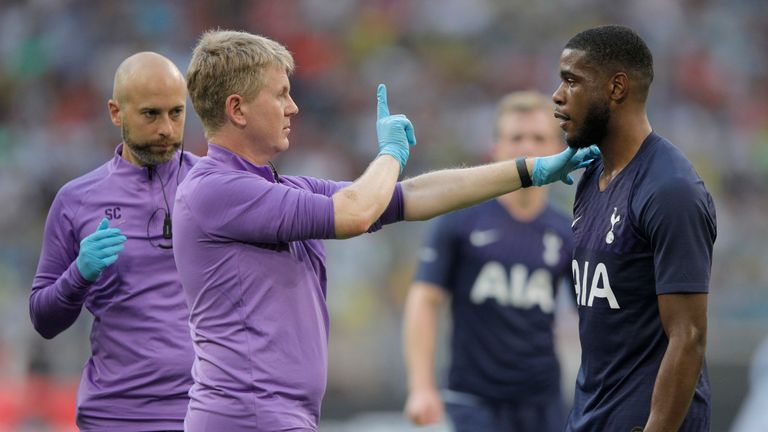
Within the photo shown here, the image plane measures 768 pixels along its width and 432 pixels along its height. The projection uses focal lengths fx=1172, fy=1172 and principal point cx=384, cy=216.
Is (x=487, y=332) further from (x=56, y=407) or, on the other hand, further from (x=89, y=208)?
(x=56, y=407)

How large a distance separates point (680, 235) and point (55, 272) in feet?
8.48

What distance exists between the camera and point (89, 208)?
4.79 m

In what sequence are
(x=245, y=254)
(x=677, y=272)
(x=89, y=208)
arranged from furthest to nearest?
(x=89, y=208) < (x=245, y=254) < (x=677, y=272)

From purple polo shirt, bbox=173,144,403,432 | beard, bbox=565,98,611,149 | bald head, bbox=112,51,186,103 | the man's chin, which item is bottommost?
purple polo shirt, bbox=173,144,403,432

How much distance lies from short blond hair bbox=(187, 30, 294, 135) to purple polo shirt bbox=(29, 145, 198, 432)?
969 mm

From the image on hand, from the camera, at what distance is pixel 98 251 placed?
14.6ft

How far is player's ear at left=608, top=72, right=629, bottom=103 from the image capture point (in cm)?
379

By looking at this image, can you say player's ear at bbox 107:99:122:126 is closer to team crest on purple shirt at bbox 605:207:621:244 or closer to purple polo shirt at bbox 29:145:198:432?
purple polo shirt at bbox 29:145:198:432

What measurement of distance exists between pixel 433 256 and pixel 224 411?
111 inches

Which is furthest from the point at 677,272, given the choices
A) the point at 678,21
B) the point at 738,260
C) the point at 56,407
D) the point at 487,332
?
the point at 678,21

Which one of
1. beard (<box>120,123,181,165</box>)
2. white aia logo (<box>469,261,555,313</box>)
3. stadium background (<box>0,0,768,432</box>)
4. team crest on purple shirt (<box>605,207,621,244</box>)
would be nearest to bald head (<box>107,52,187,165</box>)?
beard (<box>120,123,181,165</box>)

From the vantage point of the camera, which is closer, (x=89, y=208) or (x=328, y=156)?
(x=89, y=208)

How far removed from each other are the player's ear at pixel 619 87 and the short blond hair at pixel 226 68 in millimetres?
1076

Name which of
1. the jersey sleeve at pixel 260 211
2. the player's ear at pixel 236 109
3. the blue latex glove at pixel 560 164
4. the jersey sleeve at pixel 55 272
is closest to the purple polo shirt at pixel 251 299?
the jersey sleeve at pixel 260 211
